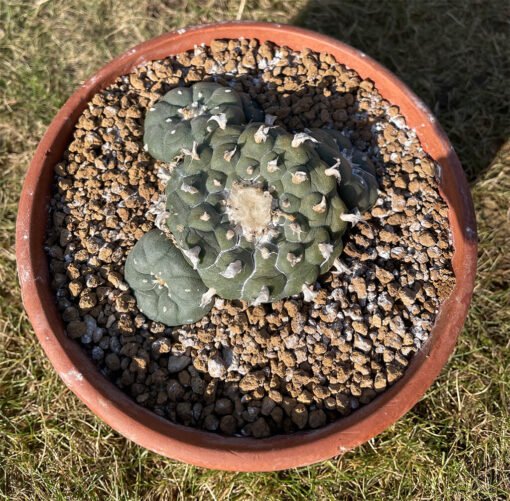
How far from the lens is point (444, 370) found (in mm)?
3174

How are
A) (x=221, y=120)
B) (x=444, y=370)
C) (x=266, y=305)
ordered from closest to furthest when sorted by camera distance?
(x=221, y=120) < (x=266, y=305) < (x=444, y=370)

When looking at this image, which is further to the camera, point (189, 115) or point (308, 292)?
point (189, 115)

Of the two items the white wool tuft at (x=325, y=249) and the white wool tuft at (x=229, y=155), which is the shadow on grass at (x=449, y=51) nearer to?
the white wool tuft at (x=325, y=249)

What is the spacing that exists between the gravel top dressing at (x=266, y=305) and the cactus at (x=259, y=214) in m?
0.18

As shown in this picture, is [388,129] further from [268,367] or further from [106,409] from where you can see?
[106,409]

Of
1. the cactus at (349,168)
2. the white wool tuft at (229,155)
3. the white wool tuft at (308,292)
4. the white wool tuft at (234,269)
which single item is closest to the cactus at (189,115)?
the white wool tuft at (229,155)

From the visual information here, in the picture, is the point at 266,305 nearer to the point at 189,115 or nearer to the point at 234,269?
the point at 234,269

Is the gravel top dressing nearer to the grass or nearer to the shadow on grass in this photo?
the grass

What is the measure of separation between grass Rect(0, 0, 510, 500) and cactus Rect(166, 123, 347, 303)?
4.33 ft

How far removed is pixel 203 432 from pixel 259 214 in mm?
915

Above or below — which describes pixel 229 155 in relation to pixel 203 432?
above

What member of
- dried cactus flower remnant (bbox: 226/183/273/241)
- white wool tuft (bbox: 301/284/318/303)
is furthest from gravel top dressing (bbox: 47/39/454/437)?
dried cactus flower remnant (bbox: 226/183/273/241)

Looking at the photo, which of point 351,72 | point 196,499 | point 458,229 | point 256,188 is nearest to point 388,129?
point 351,72

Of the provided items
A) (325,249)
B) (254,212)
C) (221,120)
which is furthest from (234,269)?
(221,120)
